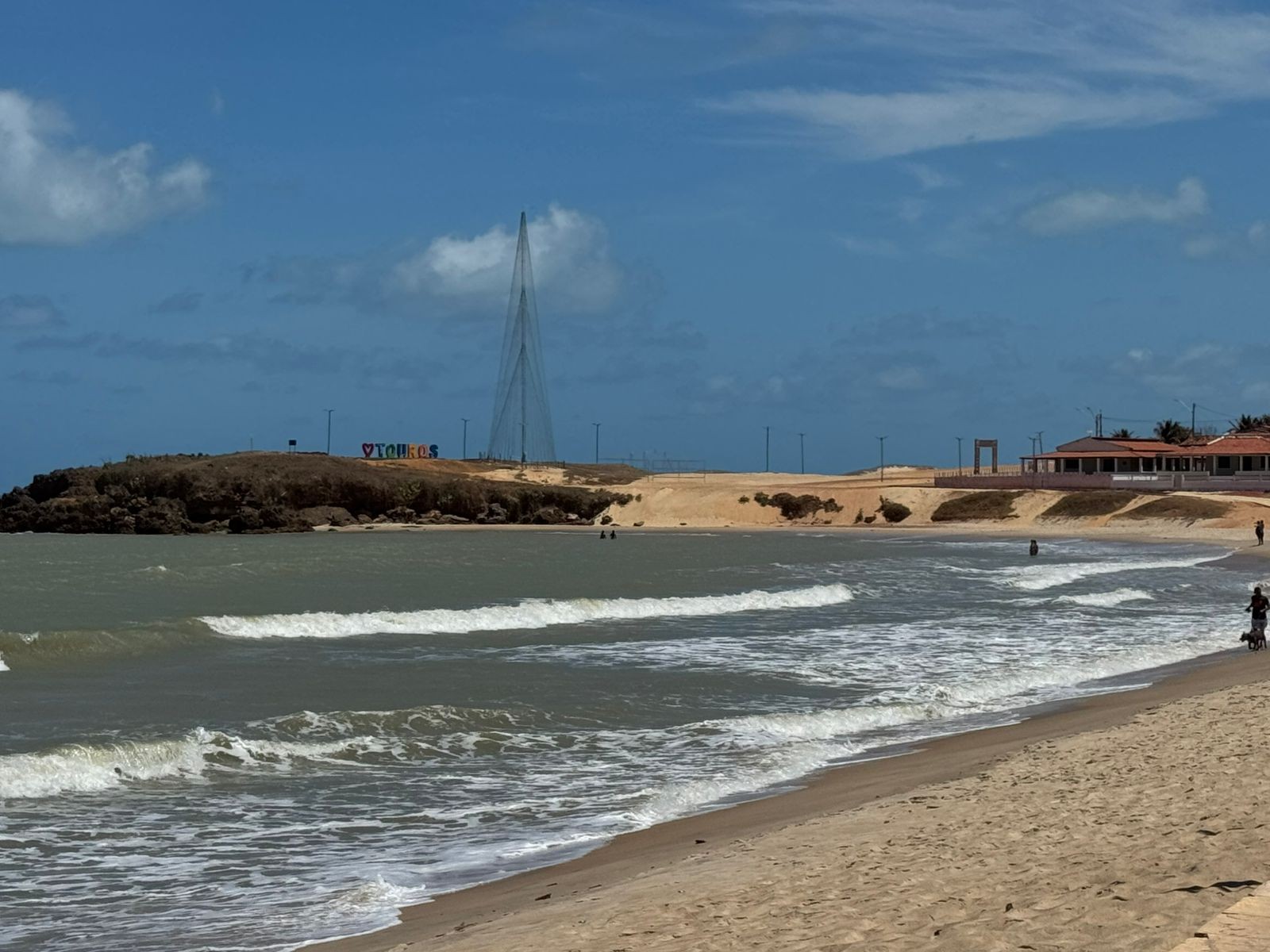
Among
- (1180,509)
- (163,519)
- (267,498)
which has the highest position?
(267,498)

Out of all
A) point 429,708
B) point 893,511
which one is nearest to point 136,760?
point 429,708

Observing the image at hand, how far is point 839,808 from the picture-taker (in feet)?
38.3

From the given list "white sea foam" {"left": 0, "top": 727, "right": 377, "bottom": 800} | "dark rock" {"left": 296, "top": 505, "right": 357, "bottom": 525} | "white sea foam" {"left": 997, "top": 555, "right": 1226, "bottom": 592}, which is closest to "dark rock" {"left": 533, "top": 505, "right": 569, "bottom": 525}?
"dark rock" {"left": 296, "top": 505, "right": 357, "bottom": 525}

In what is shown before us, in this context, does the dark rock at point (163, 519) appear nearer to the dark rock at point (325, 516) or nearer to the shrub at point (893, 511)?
the dark rock at point (325, 516)

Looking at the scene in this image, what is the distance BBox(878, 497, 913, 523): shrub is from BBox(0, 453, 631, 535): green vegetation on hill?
20.4 meters

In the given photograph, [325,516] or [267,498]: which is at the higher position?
[267,498]

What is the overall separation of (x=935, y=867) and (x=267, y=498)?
313 feet

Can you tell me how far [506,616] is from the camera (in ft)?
111

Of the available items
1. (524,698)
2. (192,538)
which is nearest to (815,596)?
(524,698)

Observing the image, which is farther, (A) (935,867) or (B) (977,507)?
(B) (977,507)

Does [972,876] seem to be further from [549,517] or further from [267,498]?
[267,498]

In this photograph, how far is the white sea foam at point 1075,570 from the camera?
44219 mm

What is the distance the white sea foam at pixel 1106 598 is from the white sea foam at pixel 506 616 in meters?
6.31

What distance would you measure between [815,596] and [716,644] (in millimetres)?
12552
